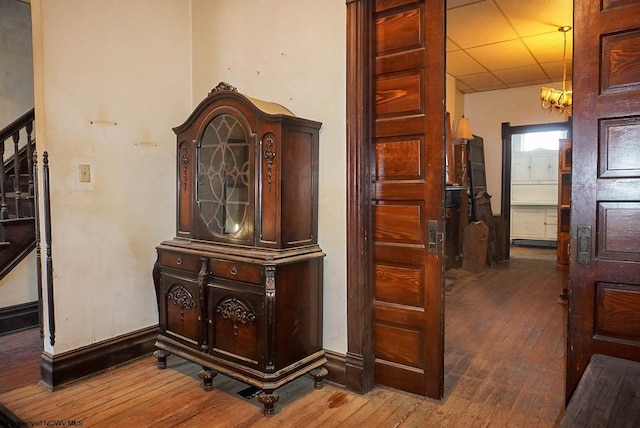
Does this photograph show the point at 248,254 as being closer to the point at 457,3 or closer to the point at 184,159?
the point at 184,159

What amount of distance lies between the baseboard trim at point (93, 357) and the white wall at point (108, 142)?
2.0 inches

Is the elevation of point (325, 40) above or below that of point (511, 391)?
above

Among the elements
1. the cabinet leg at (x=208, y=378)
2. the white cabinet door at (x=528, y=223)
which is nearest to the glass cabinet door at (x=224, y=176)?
the cabinet leg at (x=208, y=378)

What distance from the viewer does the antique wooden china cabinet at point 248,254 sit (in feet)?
7.57

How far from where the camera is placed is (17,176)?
3.58 m

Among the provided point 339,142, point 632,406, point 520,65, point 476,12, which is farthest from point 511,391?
point 520,65

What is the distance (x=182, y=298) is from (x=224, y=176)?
0.83 m

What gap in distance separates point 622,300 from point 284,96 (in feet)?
7.11

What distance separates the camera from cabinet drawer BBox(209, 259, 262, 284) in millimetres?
2295

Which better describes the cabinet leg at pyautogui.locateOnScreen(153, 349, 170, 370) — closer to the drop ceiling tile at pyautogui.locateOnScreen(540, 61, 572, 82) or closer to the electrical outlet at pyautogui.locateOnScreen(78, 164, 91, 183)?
the electrical outlet at pyautogui.locateOnScreen(78, 164, 91, 183)

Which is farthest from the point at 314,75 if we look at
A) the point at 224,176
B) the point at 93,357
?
the point at 93,357

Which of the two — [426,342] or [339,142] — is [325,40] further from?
[426,342]

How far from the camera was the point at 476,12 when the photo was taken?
13.0 feet

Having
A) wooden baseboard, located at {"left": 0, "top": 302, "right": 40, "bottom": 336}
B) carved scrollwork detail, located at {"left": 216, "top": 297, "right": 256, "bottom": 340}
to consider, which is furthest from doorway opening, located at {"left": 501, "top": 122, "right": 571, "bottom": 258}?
wooden baseboard, located at {"left": 0, "top": 302, "right": 40, "bottom": 336}
